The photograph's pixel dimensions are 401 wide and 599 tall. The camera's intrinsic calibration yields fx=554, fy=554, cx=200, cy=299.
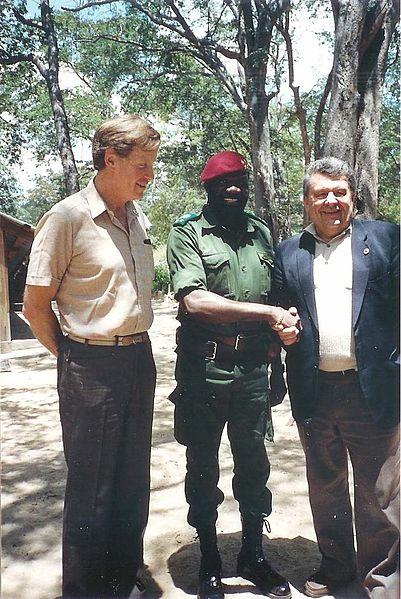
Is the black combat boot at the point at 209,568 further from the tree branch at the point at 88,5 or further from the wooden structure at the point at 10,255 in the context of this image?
the tree branch at the point at 88,5

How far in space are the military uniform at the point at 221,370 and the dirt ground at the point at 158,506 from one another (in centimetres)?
35

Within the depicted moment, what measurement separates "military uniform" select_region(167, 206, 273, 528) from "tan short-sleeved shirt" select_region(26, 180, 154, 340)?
0.26 m

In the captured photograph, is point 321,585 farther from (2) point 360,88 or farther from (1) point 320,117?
(1) point 320,117

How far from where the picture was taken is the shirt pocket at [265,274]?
7.86ft

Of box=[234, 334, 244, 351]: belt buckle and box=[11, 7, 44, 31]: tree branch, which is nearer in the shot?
box=[234, 334, 244, 351]: belt buckle

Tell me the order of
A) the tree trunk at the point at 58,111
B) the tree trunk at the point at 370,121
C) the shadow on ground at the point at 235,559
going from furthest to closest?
the tree trunk at the point at 370,121 < the tree trunk at the point at 58,111 < the shadow on ground at the point at 235,559

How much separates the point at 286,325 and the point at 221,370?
36 centimetres

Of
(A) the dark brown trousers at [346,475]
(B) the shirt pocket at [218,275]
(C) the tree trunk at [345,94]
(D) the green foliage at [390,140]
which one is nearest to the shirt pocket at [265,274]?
(B) the shirt pocket at [218,275]

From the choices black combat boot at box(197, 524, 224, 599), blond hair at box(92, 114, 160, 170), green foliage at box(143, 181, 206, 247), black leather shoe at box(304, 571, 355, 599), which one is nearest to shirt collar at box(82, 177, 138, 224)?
blond hair at box(92, 114, 160, 170)

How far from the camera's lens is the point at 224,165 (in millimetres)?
2344

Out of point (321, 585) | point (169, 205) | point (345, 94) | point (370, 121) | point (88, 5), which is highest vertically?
point (88, 5)

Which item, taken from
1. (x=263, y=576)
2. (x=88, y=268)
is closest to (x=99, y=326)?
(x=88, y=268)

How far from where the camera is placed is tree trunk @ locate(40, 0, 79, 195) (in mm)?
2660

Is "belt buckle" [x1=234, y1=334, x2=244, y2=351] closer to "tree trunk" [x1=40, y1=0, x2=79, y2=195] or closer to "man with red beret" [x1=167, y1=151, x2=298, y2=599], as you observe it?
"man with red beret" [x1=167, y1=151, x2=298, y2=599]
